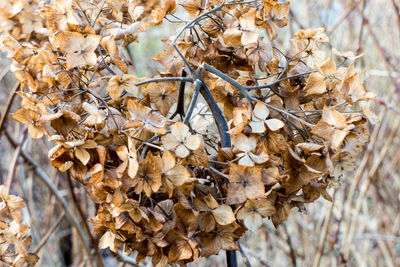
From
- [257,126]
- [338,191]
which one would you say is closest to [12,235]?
[257,126]

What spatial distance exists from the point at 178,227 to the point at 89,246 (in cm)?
73

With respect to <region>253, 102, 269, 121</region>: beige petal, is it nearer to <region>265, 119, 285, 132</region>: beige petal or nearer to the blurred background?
<region>265, 119, 285, 132</region>: beige petal

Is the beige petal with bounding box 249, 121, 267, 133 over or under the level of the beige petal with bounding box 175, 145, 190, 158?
over

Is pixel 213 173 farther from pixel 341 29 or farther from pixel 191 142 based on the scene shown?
pixel 341 29

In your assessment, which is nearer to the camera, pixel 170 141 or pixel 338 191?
pixel 170 141

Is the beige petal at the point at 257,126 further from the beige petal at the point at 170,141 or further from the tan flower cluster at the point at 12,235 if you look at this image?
the tan flower cluster at the point at 12,235

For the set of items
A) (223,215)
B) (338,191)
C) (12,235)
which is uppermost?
(223,215)

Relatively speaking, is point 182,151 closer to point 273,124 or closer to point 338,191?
point 273,124

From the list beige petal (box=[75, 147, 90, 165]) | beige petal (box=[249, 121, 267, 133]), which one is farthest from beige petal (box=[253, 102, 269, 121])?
beige petal (box=[75, 147, 90, 165])

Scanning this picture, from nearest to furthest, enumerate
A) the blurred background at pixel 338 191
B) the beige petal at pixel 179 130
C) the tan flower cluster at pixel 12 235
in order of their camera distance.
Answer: the beige petal at pixel 179 130 → the tan flower cluster at pixel 12 235 → the blurred background at pixel 338 191

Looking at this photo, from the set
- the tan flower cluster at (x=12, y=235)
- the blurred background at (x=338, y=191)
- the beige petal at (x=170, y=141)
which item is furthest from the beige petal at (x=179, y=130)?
the blurred background at (x=338, y=191)

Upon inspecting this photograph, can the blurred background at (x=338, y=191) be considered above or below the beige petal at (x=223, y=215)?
below

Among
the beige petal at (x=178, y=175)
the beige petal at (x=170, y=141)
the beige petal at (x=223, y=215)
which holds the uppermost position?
the beige petal at (x=170, y=141)

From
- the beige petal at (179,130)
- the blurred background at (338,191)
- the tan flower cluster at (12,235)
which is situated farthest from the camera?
the blurred background at (338,191)
